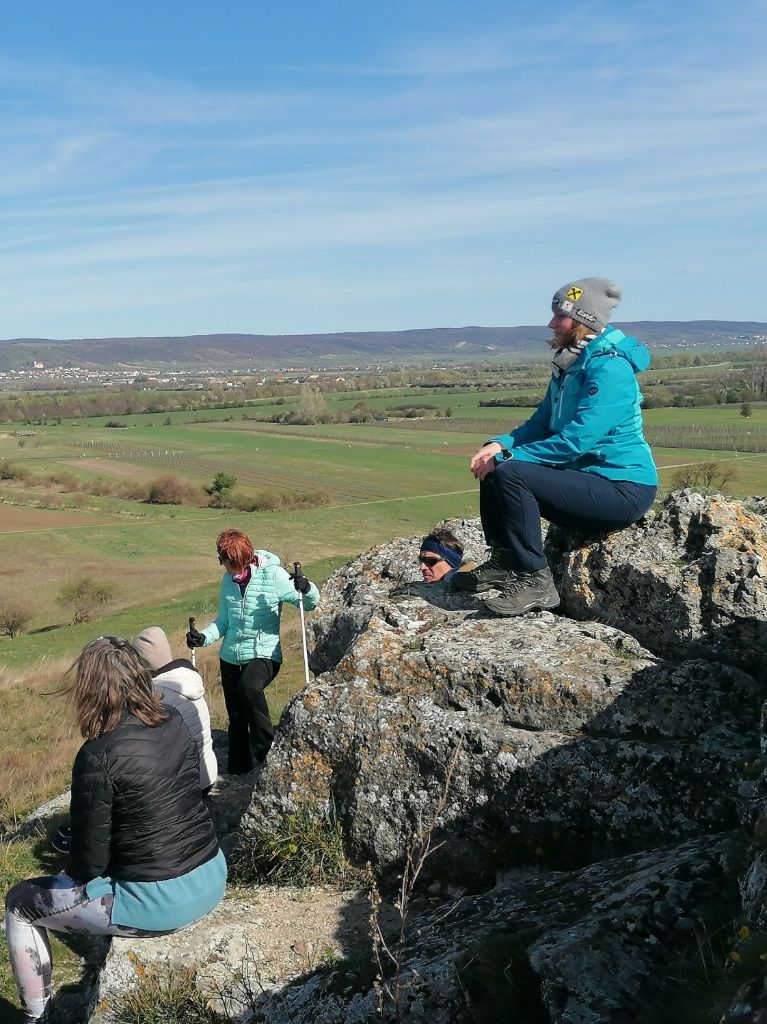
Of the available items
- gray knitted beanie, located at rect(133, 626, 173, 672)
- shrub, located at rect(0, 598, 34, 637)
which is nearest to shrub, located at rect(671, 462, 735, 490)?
gray knitted beanie, located at rect(133, 626, 173, 672)

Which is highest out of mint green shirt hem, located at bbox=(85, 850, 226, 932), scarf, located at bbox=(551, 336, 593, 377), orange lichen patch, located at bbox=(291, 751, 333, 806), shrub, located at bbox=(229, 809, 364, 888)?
scarf, located at bbox=(551, 336, 593, 377)

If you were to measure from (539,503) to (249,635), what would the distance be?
3210 millimetres

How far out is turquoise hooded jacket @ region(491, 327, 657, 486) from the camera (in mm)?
6383

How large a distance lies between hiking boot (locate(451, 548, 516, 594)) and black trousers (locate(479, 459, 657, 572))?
0.08 metres

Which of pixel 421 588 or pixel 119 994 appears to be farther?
pixel 421 588

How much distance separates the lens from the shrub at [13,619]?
36.7 m

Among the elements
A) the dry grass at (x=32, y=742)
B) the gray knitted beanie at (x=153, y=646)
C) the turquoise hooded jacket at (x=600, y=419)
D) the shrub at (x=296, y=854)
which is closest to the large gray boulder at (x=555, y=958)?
the shrub at (x=296, y=854)

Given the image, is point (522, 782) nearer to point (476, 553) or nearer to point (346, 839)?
point (346, 839)

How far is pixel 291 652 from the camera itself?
18.5 meters

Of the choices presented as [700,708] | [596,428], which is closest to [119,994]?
[700,708]

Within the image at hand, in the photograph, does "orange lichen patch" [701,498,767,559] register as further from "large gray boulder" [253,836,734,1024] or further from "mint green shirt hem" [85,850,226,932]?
"mint green shirt hem" [85,850,226,932]

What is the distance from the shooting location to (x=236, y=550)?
820 cm

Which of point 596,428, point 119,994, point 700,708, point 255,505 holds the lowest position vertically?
point 255,505

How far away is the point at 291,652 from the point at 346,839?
12.6m
